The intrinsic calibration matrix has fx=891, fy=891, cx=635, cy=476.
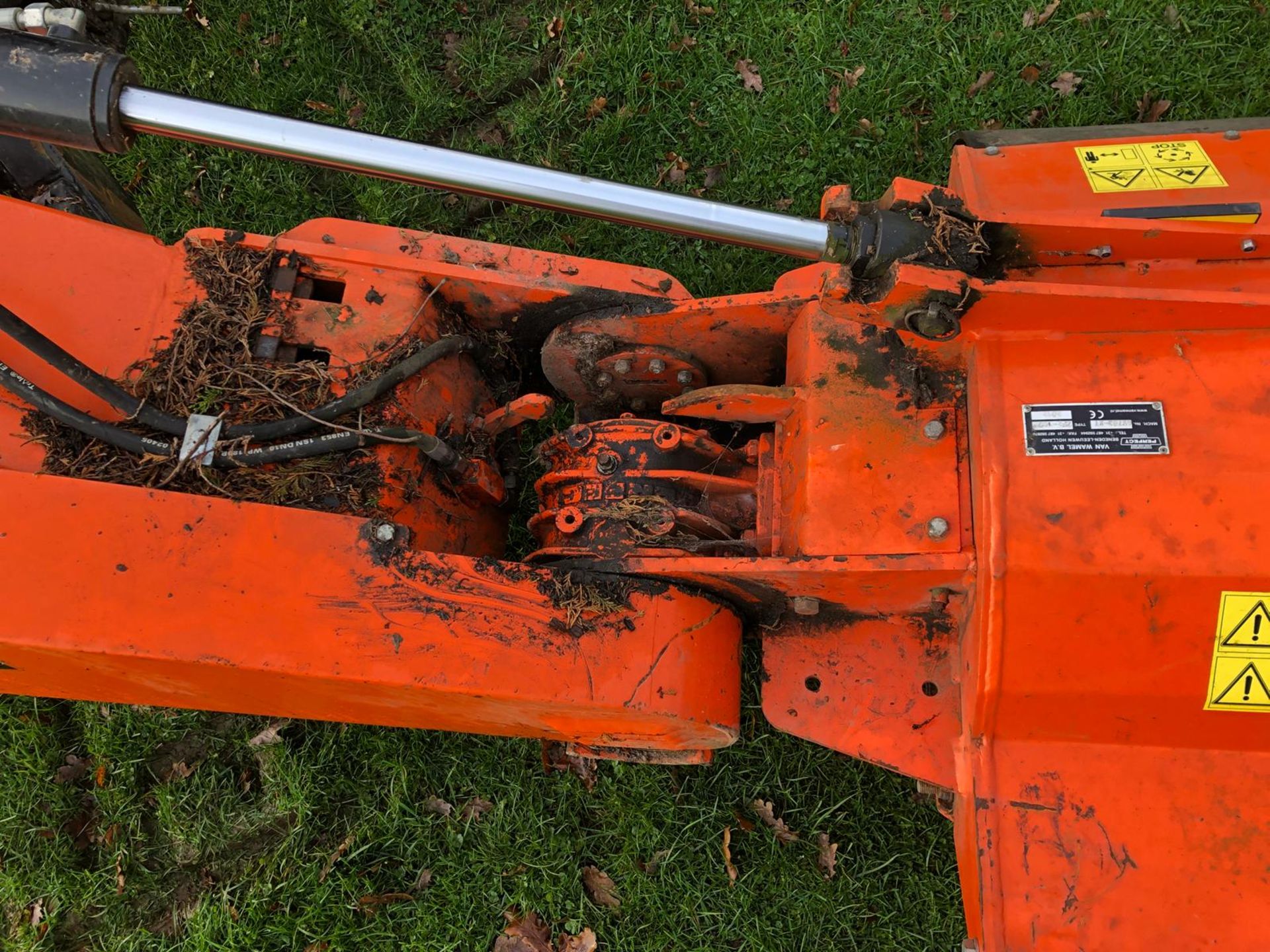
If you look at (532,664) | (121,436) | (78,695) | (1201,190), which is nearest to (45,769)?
(78,695)

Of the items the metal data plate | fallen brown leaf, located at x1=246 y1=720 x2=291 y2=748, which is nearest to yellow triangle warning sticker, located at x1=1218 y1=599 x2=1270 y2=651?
the metal data plate

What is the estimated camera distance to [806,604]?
85.9 inches

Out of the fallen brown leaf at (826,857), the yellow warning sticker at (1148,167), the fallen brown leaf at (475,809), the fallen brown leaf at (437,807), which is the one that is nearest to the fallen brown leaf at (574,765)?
the fallen brown leaf at (475,809)

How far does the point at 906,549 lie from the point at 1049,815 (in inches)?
24.2

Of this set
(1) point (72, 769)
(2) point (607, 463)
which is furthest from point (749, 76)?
(1) point (72, 769)

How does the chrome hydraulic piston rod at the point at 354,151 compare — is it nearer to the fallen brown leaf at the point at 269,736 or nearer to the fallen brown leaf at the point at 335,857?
the fallen brown leaf at the point at 269,736

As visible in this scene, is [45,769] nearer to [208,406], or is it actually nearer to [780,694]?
[208,406]

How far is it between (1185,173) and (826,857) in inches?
86.5

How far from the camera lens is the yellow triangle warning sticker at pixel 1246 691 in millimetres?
1760

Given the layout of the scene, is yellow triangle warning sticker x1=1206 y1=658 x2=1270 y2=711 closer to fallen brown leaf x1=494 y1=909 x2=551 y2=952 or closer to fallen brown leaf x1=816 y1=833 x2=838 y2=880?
fallen brown leaf x1=816 y1=833 x2=838 y2=880

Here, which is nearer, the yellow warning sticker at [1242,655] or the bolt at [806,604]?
the yellow warning sticker at [1242,655]

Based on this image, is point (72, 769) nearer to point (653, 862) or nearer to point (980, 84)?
point (653, 862)

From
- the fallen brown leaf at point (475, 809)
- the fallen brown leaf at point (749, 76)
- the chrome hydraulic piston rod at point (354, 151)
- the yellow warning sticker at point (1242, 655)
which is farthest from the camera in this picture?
the fallen brown leaf at point (749, 76)

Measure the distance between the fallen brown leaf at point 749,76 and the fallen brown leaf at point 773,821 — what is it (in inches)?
104
